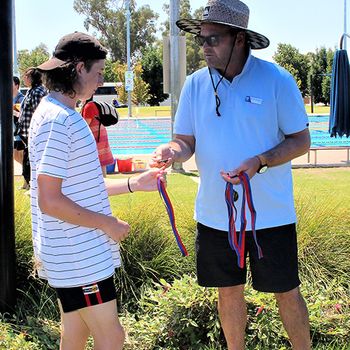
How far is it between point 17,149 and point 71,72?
602cm

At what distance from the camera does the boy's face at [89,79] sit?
95.9 inches

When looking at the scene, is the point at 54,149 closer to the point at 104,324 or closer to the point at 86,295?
the point at 86,295

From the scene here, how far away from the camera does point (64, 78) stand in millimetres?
2402

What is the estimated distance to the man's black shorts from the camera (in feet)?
9.54

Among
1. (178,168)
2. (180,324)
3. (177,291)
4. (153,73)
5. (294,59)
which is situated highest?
(294,59)

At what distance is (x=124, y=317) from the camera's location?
12.5 feet

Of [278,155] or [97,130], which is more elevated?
[97,130]

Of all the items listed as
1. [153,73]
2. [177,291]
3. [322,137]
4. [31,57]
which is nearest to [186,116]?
[177,291]

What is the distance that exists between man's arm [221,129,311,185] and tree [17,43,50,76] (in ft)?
192

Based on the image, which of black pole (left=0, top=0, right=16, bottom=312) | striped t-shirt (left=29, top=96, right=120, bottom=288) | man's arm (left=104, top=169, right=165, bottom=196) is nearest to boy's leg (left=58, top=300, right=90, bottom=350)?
striped t-shirt (left=29, top=96, right=120, bottom=288)

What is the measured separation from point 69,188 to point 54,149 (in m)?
0.20

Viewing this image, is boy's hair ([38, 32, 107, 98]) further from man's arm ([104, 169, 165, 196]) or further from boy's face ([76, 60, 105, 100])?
man's arm ([104, 169, 165, 196])

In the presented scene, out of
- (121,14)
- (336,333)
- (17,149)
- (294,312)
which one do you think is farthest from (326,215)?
(121,14)

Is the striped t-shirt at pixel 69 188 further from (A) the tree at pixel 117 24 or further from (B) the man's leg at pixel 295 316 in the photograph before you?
(A) the tree at pixel 117 24
